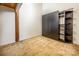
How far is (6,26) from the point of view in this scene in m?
2.65

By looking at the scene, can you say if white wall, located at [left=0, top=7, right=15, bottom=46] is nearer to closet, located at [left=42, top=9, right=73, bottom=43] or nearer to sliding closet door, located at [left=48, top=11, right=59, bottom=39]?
closet, located at [left=42, top=9, right=73, bottom=43]

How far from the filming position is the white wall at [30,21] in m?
2.26

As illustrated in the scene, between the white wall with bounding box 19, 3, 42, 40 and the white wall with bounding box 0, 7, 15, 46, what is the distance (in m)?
0.27

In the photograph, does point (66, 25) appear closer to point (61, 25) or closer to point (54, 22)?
point (61, 25)

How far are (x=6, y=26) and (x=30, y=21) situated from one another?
2.47 ft

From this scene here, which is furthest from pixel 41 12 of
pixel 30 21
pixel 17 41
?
pixel 17 41

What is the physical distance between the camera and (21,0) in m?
1.54

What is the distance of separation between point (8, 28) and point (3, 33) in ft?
0.57

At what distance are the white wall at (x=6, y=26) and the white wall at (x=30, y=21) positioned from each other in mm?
274

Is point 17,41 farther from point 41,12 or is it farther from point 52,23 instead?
point 52,23

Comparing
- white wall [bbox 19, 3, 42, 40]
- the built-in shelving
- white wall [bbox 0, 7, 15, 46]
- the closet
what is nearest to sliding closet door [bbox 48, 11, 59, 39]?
the closet

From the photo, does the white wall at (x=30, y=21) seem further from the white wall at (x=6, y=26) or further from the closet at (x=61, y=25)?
the closet at (x=61, y=25)

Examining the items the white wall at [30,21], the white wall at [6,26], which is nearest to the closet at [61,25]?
the white wall at [30,21]

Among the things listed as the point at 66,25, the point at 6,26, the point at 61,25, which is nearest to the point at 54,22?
the point at 61,25
